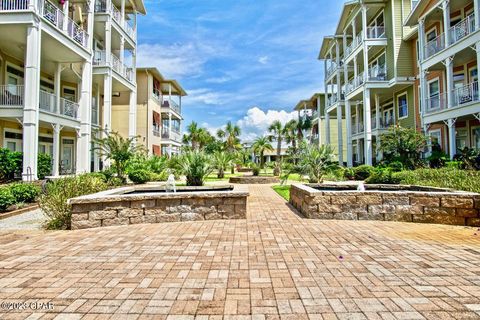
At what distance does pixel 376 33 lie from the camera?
24.6m

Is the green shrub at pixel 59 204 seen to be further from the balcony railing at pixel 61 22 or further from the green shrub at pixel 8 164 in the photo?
the balcony railing at pixel 61 22

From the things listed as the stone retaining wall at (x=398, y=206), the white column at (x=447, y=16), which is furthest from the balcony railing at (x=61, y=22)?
the white column at (x=447, y=16)

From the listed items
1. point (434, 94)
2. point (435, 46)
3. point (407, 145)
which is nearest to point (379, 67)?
point (434, 94)

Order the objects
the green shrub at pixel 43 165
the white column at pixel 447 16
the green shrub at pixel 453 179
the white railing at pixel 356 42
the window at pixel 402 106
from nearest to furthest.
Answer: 1. the green shrub at pixel 453 179
2. the green shrub at pixel 43 165
3. the white column at pixel 447 16
4. the window at pixel 402 106
5. the white railing at pixel 356 42

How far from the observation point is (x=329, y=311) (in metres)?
2.95

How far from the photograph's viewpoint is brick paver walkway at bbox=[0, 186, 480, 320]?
3.01 meters

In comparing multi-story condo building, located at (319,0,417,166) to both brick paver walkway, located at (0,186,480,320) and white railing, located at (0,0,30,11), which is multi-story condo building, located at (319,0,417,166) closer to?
brick paver walkway, located at (0,186,480,320)

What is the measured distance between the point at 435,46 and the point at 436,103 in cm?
366

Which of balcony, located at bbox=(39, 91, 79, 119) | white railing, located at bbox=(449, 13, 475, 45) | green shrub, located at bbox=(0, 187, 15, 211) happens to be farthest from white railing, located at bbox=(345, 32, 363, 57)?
green shrub, located at bbox=(0, 187, 15, 211)

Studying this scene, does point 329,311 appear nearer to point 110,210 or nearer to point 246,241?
point 246,241

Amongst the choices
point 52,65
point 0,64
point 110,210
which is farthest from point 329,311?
point 52,65

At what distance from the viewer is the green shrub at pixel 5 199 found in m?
8.80

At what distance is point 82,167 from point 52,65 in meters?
7.06

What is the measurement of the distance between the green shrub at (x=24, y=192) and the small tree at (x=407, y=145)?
18914 mm
